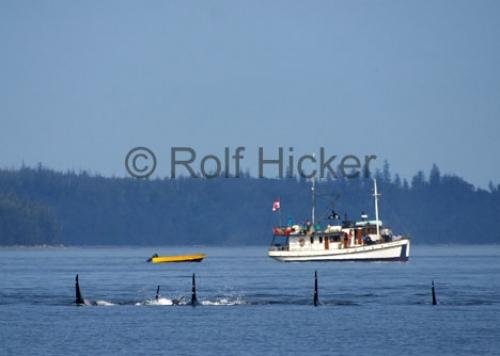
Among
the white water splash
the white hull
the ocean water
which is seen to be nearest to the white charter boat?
the white hull

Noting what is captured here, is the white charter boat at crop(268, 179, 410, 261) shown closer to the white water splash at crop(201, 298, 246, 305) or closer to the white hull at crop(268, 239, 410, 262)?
the white hull at crop(268, 239, 410, 262)

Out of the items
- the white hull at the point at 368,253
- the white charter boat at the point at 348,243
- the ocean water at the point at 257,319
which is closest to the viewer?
the ocean water at the point at 257,319

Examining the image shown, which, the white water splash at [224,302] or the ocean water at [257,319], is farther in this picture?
the white water splash at [224,302]

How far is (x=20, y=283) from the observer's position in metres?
144

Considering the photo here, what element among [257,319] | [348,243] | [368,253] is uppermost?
[348,243]

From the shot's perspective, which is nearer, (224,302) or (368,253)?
(224,302)

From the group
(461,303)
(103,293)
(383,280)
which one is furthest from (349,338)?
(383,280)

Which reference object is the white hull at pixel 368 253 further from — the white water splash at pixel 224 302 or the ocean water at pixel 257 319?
the white water splash at pixel 224 302

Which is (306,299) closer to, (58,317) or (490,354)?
(58,317)

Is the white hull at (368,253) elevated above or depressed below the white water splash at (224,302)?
above

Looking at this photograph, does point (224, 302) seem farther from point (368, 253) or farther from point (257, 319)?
point (368, 253)

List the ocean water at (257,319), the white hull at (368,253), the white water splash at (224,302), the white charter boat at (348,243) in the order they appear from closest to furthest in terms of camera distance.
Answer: the ocean water at (257,319) → the white water splash at (224,302) → the white hull at (368,253) → the white charter boat at (348,243)

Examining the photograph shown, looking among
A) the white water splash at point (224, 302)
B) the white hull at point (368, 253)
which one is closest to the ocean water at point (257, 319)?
the white water splash at point (224, 302)

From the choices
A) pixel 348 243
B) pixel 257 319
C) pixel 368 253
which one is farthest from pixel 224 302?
pixel 348 243
